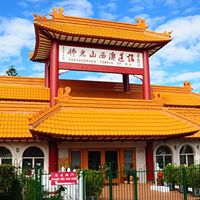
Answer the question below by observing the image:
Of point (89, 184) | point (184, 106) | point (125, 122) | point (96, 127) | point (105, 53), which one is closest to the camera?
point (89, 184)

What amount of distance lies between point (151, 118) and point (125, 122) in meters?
1.94

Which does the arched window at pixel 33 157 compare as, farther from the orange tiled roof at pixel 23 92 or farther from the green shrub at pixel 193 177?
the green shrub at pixel 193 177

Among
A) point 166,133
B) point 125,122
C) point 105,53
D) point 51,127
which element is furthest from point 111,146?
point 105,53

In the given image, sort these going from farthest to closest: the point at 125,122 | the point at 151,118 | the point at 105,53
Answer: the point at 105,53
the point at 151,118
the point at 125,122

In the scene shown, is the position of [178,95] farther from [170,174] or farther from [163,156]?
[170,174]

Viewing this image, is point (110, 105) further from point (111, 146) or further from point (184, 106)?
point (184, 106)

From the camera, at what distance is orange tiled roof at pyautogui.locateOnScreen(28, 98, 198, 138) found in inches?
616

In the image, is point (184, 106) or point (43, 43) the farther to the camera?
point (184, 106)

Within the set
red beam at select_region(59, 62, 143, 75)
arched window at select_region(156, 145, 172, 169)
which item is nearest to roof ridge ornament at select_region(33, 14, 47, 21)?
red beam at select_region(59, 62, 143, 75)

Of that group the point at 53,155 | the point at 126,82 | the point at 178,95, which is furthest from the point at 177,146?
the point at 53,155

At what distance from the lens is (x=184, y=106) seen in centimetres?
2381

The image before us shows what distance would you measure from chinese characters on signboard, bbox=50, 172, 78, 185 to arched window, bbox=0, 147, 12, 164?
23.7ft

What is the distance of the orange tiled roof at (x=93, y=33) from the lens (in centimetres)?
1905

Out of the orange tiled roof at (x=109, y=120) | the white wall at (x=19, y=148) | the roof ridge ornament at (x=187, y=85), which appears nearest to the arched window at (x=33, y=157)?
the white wall at (x=19, y=148)
